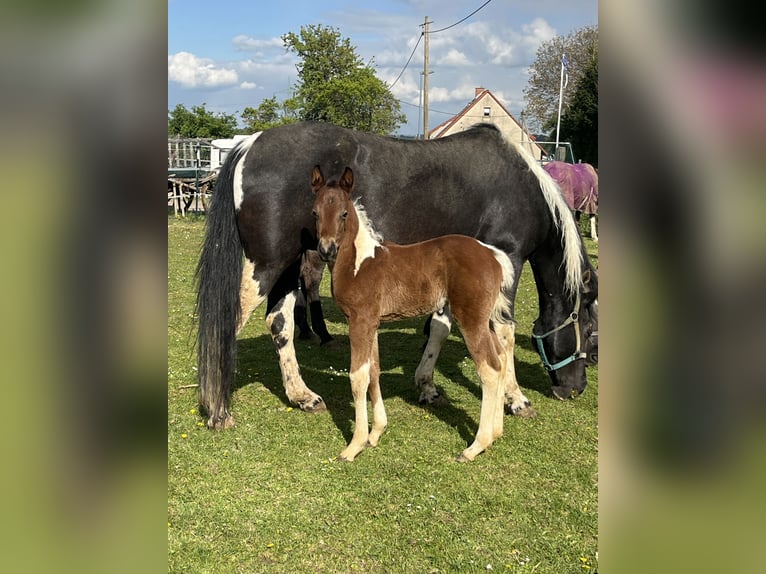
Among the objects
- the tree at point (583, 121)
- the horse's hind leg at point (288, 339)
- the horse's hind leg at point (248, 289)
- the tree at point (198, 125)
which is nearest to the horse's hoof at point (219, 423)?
the horse's hind leg at point (288, 339)

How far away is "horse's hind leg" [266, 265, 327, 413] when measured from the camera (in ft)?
17.6

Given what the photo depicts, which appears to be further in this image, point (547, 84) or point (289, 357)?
point (547, 84)

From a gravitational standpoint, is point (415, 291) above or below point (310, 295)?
above

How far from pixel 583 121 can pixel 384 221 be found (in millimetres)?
26207

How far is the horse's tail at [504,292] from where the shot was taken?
4555 millimetres

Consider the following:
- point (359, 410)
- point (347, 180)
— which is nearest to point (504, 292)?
point (359, 410)

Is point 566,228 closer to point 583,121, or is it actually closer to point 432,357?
point 432,357

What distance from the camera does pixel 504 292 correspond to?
515cm

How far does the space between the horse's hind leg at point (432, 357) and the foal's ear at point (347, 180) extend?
5.50ft

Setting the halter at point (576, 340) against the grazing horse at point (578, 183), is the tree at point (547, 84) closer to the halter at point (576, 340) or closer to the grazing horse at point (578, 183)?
the grazing horse at point (578, 183)

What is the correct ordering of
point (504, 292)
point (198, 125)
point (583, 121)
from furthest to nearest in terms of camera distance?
1. point (198, 125)
2. point (583, 121)
3. point (504, 292)

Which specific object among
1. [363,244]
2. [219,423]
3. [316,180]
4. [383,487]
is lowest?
[383,487]
